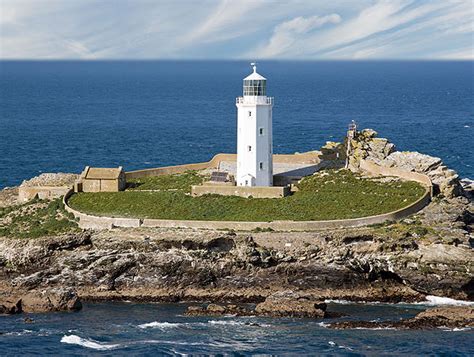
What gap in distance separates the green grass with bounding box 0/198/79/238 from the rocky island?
54.9 inches

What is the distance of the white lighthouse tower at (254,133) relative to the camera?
73312 millimetres

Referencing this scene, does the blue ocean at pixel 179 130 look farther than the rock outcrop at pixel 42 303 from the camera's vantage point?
Yes

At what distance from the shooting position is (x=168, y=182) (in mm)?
79812

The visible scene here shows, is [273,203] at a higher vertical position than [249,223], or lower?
higher

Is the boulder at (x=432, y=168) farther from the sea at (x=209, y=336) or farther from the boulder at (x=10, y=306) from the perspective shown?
the boulder at (x=10, y=306)

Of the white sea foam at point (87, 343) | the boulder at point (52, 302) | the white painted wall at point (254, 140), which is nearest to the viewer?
the white sea foam at point (87, 343)

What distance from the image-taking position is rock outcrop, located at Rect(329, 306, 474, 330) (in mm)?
57500

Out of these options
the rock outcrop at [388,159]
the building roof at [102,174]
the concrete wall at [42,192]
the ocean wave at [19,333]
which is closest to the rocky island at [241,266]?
the ocean wave at [19,333]

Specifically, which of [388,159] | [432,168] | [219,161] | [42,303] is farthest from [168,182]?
[42,303]

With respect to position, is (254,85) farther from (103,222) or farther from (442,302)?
(442,302)

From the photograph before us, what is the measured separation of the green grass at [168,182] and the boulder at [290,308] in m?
17.7

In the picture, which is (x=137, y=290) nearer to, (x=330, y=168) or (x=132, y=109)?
(x=330, y=168)

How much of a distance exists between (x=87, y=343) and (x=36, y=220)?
753 inches

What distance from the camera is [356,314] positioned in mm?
60094
